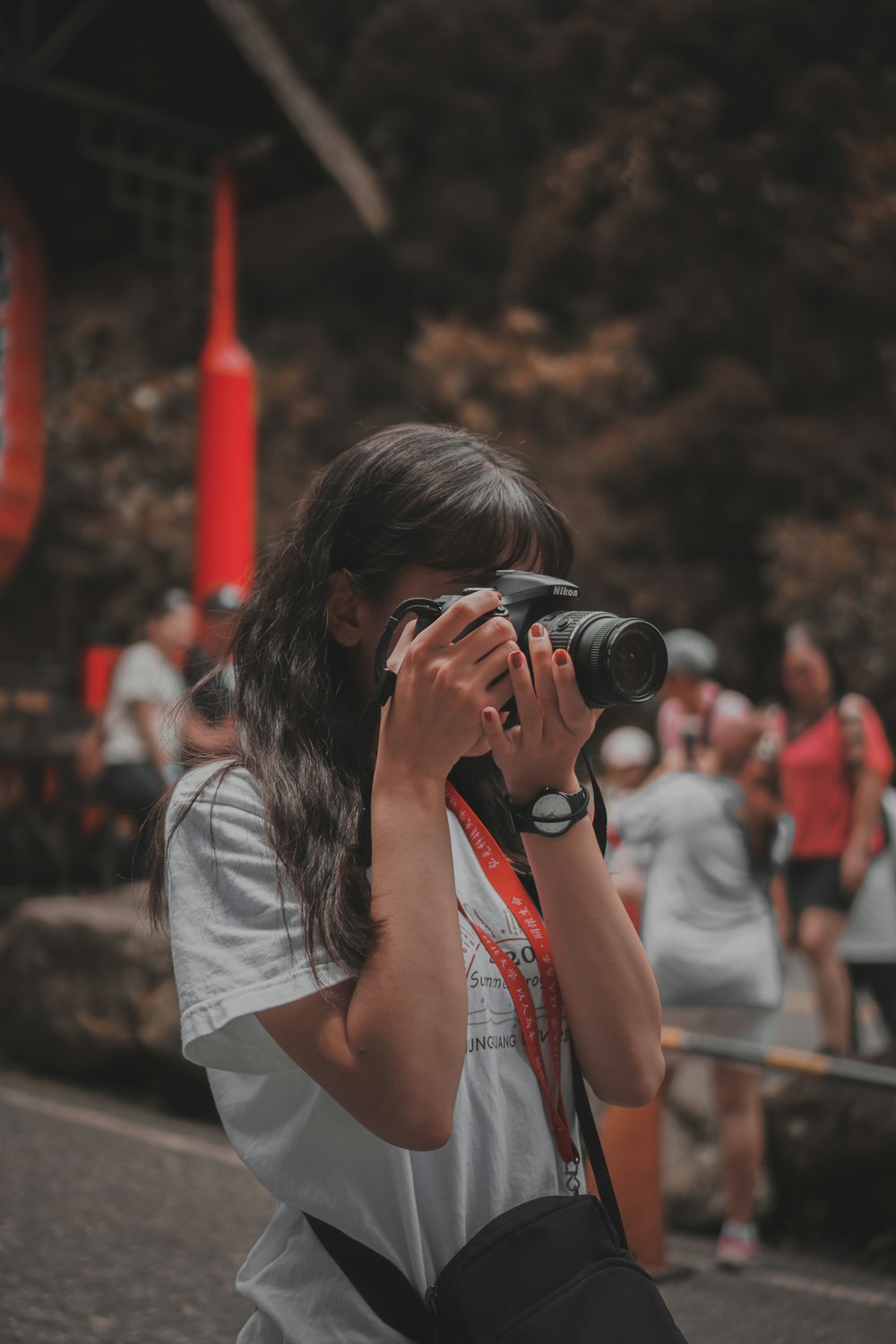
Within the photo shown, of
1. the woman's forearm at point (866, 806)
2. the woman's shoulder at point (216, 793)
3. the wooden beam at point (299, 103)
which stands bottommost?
the woman's forearm at point (866, 806)

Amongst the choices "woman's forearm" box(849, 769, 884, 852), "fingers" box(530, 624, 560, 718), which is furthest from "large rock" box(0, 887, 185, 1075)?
"fingers" box(530, 624, 560, 718)

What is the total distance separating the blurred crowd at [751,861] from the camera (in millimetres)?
3861

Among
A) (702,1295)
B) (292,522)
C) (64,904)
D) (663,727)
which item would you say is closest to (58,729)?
(64,904)

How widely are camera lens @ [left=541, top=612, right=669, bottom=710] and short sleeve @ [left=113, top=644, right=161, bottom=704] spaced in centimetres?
486

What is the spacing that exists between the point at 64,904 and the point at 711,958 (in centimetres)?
242

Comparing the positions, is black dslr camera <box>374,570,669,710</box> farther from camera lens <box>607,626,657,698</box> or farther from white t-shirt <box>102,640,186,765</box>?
white t-shirt <box>102,640,186,765</box>

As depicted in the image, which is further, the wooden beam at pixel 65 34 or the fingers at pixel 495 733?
the wooden beam at pixel 65 34

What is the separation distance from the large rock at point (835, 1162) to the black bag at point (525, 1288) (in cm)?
266

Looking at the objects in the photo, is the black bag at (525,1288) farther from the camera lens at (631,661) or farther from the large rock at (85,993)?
the large rock at (85,993)

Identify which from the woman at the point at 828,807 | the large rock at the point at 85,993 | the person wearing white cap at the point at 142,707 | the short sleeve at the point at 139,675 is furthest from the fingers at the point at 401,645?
the short sleeve at the point at 139,675

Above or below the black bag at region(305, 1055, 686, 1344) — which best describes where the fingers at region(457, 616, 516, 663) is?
above

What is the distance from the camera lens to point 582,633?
117cm

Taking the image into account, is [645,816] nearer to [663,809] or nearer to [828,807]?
[663,809]

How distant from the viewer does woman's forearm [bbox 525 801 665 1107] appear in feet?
4.00
